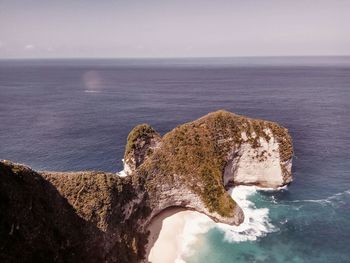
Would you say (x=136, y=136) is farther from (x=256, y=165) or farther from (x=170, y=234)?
(x=256, y=165)

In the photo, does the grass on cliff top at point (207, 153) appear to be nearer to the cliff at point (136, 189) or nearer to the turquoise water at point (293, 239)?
the cliff at point (136, 189)

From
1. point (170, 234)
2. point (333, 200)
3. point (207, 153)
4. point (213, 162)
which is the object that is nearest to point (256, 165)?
point (213, 162)

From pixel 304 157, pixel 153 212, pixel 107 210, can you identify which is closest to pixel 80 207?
pixel 107 210

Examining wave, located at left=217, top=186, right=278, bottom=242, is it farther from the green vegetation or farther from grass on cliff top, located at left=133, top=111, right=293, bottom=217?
the green vegetation

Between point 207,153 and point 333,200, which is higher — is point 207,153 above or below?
above

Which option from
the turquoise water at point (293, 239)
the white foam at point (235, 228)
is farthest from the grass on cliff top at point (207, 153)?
the turquoise water at point (293, 239)

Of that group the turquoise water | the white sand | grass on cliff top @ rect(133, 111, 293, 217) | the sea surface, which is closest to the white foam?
the white sand
